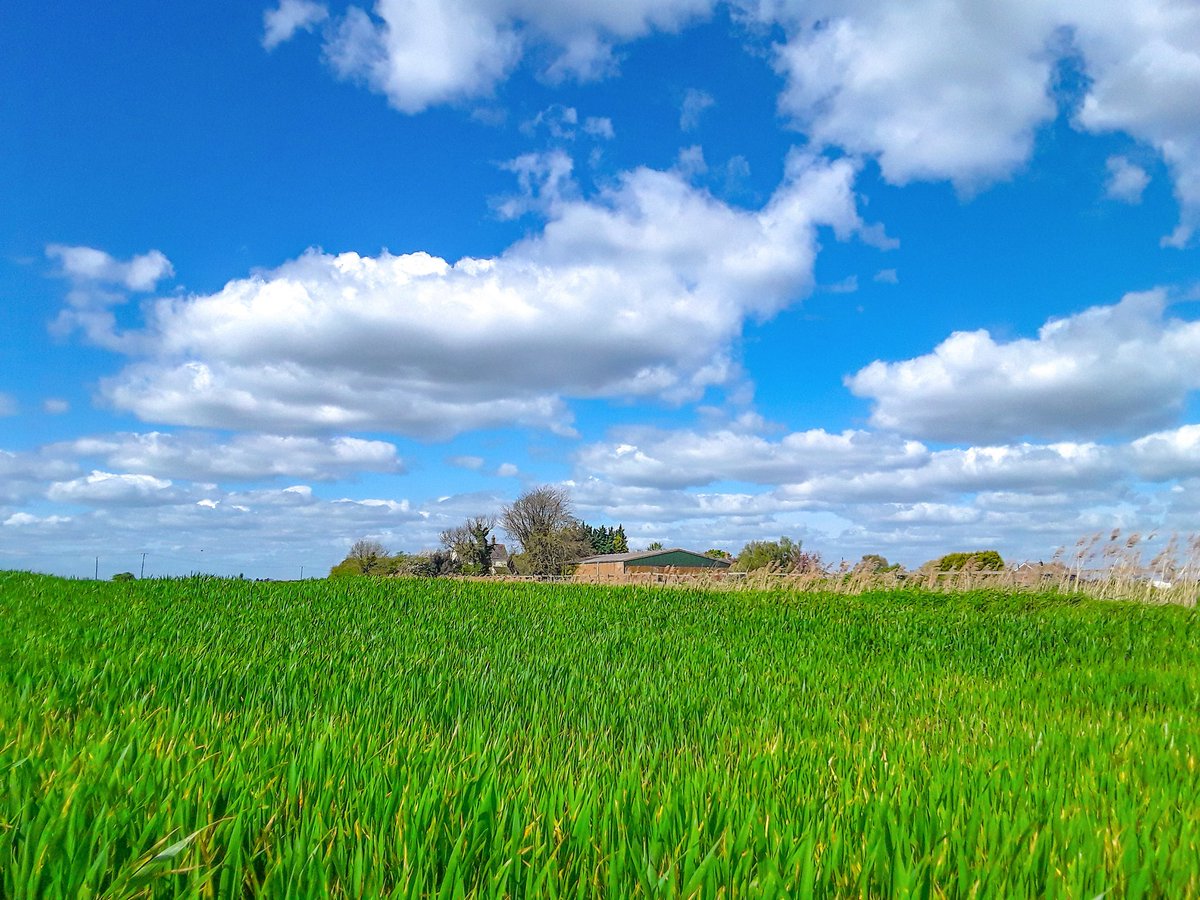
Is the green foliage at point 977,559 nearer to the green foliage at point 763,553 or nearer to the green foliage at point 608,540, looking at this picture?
the green foliage at point 763,553

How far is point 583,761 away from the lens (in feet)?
16.6

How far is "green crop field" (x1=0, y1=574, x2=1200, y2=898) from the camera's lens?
8.84 ft

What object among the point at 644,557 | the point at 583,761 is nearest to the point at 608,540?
the point at 644,557

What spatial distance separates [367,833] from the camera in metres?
2.85

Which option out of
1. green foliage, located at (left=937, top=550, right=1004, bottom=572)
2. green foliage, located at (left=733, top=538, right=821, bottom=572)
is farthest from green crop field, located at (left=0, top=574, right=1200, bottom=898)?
green foliage, located at (left=733, top=538, right=821, bottom=572)

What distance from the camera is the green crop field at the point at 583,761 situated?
8.84 ft

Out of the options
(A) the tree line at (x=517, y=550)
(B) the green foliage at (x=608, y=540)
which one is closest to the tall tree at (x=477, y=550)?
(A) the tree line at (x=517, y=550)

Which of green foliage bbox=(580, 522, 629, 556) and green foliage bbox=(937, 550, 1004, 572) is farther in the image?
Answer: green foliage bbox=(580, 522, 629, 556)

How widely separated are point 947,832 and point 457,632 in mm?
10486

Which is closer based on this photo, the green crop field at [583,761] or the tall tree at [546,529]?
the green crop field at [583,761]

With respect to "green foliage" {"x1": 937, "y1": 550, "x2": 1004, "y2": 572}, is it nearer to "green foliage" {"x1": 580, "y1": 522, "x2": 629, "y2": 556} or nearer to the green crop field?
the green crop field

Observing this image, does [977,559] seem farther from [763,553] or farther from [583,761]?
[583,761]

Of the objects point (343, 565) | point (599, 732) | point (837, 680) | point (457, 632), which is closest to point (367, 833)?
point (599, 732)

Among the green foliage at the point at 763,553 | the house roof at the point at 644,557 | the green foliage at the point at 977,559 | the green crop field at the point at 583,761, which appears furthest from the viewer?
the house roof at the point at 644,557
